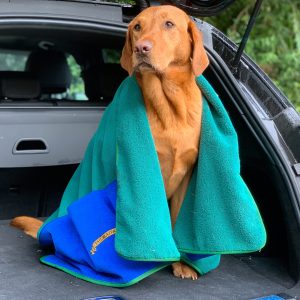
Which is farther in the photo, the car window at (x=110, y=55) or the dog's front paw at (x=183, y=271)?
the car window at (x=110, y=55)

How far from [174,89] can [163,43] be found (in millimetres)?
186

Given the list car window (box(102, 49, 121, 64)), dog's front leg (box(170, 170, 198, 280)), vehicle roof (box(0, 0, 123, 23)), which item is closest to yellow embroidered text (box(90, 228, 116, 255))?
dog's front leg (box(170, 170, 198, 280))

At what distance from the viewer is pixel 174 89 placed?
85.3 inches

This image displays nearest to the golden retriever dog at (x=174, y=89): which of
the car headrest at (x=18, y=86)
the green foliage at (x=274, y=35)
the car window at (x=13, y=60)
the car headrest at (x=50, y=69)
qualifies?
the car headrest at (x=18, y=86)

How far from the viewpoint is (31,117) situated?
3.07 meters

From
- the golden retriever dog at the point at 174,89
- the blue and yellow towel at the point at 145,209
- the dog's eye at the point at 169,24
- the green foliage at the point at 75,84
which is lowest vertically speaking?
the green foliage at the point at 75,84

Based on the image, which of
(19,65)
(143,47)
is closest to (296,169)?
(143,47)

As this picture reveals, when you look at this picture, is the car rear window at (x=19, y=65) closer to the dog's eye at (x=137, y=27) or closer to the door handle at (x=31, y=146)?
the door handle at (x=31, y=146)

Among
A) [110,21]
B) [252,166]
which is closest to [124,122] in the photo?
[110,21]

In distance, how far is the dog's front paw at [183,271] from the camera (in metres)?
2.30

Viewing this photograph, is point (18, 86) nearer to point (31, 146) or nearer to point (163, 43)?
point (31, 146)

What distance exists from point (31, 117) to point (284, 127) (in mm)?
1339

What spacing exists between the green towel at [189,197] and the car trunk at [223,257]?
0.17 m

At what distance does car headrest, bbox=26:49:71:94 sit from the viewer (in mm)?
4172
